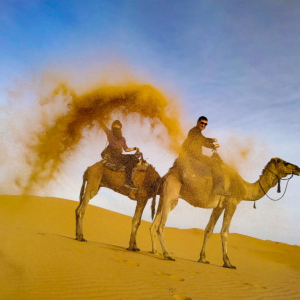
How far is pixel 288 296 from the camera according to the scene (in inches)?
271

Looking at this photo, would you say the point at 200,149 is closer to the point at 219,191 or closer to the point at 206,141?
the point at 206,141

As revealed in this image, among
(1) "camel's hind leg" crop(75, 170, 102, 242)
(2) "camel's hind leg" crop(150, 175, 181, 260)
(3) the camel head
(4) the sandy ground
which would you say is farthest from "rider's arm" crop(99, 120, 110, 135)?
(3) the camel head

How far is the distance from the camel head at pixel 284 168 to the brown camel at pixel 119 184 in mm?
4062

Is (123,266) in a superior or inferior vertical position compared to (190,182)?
inferior

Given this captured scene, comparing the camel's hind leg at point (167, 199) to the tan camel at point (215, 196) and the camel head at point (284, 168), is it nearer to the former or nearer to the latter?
the tan camel at point (215, 196)

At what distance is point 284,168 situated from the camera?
10.8m

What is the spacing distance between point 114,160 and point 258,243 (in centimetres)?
3051

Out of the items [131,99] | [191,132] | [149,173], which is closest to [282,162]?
[191,132]

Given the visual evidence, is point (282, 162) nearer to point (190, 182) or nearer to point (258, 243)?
point (190, 182)

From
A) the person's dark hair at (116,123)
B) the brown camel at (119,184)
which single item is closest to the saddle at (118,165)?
the brown camel at (119,184)

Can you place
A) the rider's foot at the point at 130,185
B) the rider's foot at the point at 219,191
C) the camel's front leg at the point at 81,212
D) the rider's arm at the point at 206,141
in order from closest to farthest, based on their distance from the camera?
the rider's foot at the point at 219,191
the rider's arm at the point at 206,141
the rider's foot at the point at 130,185
the camel's front leg at the point at 81,212

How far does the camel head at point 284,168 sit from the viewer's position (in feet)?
35.1

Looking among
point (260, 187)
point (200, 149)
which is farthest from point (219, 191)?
point (260, 187)

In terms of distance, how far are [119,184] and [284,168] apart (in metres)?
5.61
